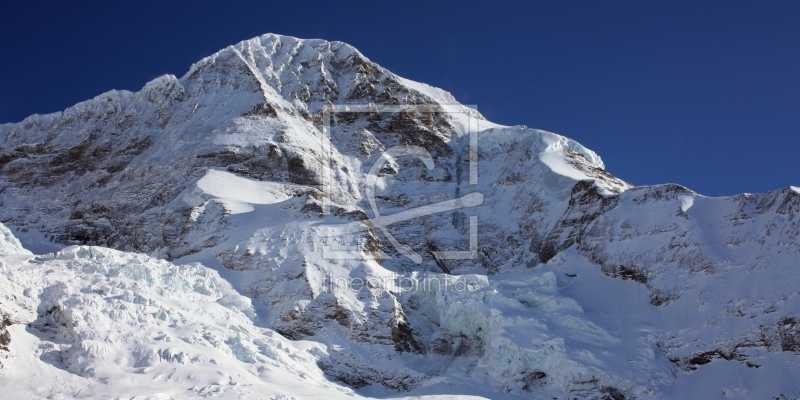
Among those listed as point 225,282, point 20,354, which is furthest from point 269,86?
point 20,354

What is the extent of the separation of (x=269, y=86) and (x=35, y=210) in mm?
39489

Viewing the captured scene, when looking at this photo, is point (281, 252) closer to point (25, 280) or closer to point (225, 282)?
point (225, 282)
